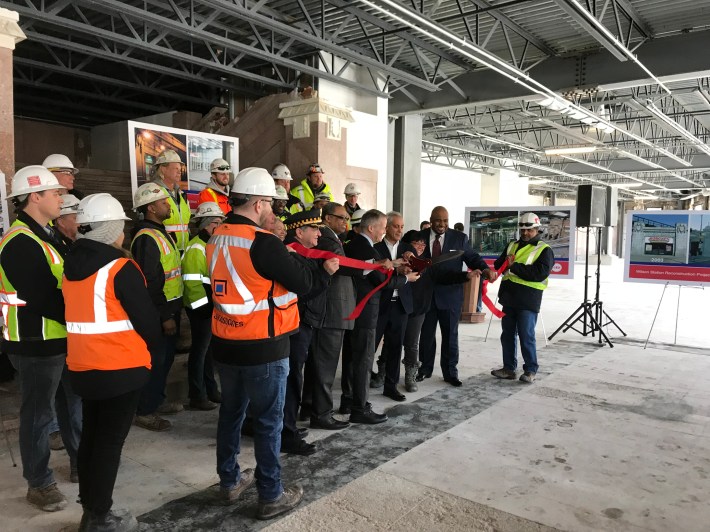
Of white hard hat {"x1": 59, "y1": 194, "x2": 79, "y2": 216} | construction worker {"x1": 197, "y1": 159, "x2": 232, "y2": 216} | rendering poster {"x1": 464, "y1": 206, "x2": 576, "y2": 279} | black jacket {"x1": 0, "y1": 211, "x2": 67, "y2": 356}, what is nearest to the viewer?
black jacket {"x1": 0, "y1": 211, "x2": 67, "y2": 356}

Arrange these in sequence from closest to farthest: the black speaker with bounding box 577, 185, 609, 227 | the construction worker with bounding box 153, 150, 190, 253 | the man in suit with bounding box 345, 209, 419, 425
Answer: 1. the man in suit with bounding box 345, 209, 419, 425
2. the construction worker with bounding box 153, 150, 190, 253
3. the black speaker with bounding box 577, 185, 609, 227

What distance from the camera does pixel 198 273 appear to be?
4566 millimetres

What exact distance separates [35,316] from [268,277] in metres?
1.31

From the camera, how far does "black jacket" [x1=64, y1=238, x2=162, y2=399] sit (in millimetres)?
2594

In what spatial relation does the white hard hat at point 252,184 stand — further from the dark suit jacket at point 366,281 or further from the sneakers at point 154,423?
the sneakers at point 154,423

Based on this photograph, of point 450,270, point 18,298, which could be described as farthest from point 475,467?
point 18,298

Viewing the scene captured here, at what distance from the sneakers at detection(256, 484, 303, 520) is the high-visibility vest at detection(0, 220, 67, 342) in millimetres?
1454

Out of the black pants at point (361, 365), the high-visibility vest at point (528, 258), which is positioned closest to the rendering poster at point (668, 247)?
the high-visibility vest at point (528, 258)

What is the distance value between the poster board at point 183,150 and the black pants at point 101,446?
4.10 m

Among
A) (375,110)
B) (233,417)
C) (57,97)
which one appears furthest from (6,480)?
(57,97)

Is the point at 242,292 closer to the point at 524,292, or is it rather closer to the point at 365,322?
the point at 365,322

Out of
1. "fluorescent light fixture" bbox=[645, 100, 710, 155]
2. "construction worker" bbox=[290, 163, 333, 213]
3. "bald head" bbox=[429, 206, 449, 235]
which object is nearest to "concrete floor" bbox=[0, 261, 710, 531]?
"bald head" bbox=[429, 206, 449, 235]

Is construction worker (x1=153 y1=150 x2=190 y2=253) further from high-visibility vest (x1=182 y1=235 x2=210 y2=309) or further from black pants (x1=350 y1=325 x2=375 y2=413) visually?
Result: black pants (x1=350 y1=325 x2=375 y2=413)

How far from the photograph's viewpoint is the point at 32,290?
295cm
